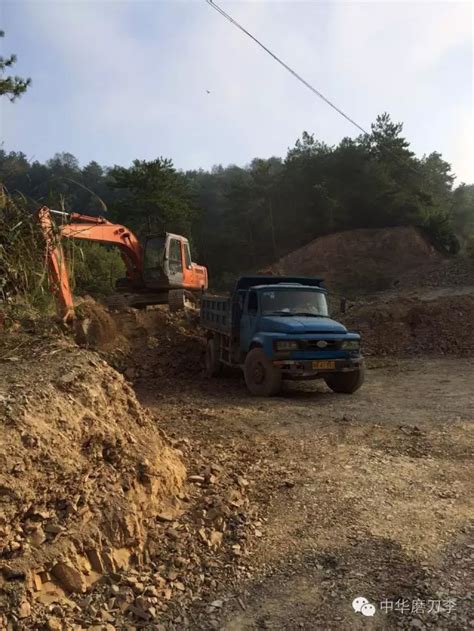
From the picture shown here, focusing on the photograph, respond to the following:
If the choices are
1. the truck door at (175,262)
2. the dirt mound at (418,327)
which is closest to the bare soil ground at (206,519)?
the truck door at (175,262)

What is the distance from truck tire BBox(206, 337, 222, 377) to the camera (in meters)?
12.1

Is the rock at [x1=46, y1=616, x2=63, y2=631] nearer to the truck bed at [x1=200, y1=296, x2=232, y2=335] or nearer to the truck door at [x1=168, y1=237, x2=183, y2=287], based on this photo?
the truck bed at [x1=200, y1=296, x2=232, y2=335]

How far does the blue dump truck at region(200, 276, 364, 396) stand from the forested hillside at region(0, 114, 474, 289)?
23060 mm

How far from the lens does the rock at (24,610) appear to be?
284 centimetres

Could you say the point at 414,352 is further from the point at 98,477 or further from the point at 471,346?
the point at 98,477

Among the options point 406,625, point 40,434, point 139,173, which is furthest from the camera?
point 139,173

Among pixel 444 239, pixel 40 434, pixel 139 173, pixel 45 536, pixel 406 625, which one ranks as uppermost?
pixel 139 173

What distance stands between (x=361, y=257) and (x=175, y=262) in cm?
2440

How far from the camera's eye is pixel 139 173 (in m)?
37.5

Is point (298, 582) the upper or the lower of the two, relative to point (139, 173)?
lower

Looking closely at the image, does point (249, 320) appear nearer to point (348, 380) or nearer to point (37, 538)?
point (348, 380)

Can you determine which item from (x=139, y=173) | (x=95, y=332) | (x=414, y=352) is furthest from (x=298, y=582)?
(x=139, y=173)

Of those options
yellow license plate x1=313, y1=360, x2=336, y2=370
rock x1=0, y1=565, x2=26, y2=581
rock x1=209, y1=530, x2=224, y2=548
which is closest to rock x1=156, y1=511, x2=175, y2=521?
rock x1=209, y1=530, x2=224, y2=548

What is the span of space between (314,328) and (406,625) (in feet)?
23.3
